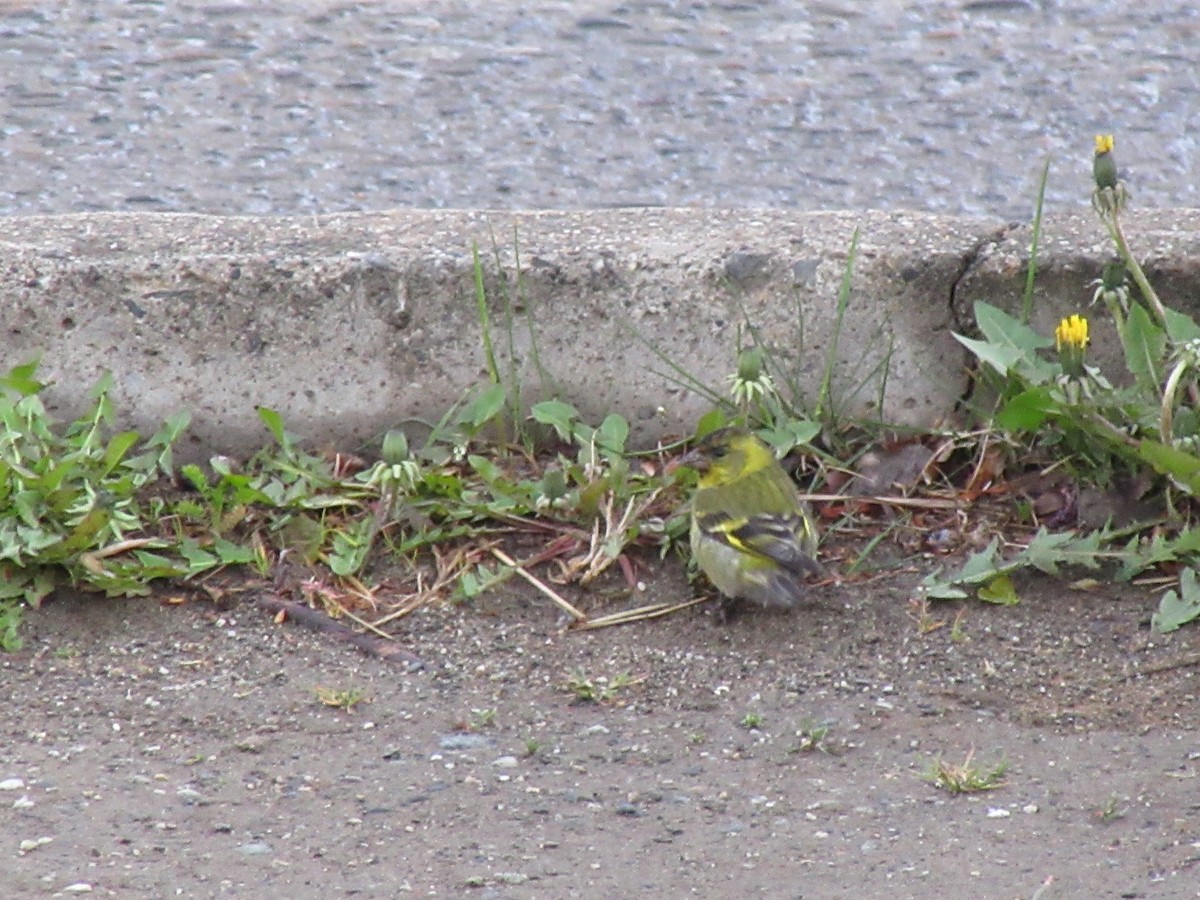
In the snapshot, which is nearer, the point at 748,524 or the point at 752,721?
the point at 752,721

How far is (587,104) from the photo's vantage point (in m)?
6.54

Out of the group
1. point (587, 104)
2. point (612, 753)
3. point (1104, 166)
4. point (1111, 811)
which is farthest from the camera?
point (587, 104)

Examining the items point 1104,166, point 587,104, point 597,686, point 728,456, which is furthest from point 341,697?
point 587,104

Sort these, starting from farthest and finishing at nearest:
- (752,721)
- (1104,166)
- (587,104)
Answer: (587,104), (1104,166), (752,721)

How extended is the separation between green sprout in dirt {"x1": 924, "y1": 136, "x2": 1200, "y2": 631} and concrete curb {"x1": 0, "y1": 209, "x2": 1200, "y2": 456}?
0.65 feet

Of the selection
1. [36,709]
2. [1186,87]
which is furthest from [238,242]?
[1186,87]

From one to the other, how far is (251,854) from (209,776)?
13.0 inches

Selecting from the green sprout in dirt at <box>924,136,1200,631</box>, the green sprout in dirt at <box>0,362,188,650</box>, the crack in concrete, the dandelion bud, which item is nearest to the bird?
the green sprout in dirt at <box>924,136,1200,631</box>

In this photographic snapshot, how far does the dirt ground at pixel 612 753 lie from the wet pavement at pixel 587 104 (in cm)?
211

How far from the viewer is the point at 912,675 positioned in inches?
145

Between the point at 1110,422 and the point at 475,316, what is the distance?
1449 millimetres

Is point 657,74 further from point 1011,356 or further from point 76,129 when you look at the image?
point 1011,356

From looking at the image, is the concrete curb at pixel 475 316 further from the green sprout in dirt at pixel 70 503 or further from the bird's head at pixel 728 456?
the bird's head at pixel 728 456

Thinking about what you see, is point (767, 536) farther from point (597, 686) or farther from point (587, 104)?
point (587, 104)
